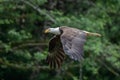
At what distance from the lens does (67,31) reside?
7.71 meters

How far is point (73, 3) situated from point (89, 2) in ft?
1.36

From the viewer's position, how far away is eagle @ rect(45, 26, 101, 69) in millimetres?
7155

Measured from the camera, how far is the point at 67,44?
7.34 metres

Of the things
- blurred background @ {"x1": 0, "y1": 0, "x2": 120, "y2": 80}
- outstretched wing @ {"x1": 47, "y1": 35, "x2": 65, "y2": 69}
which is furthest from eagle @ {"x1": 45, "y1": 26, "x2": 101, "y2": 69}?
blurred background @ {"x1": 0, "y1": 0, "x2": 120, "y2": 80}

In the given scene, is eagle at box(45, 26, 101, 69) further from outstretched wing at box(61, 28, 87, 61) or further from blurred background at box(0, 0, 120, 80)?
blurred background at box(0, 0, 120, 80)

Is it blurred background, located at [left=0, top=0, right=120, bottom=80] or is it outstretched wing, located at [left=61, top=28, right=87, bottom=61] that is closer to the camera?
outstretched wing, located at [left=61, top=28, right=87, bottom=61]

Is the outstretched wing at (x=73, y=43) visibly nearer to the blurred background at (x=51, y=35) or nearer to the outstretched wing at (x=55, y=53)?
the outstretched wing at (x=55, y=53)

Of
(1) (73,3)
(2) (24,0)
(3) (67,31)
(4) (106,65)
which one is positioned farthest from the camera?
(1) (73,3)

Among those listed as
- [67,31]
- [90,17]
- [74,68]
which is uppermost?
[67,31]

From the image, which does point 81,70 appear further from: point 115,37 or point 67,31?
point 67,31

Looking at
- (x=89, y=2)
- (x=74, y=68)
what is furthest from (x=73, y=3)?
(x=74, y=68)

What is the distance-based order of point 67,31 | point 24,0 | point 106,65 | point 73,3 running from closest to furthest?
point 67,31
point 24,0
point 106,65
point 73,3

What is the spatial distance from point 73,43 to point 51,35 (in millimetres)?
3345

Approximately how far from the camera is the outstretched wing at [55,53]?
330 inches
